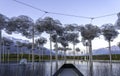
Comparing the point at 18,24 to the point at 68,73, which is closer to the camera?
the point at 68,73

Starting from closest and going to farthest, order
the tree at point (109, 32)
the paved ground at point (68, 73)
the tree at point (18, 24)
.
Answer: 1. the paved ground at point (68, 73)
2. the tree at point (18, 24)
3. the tree at point (109, 32)

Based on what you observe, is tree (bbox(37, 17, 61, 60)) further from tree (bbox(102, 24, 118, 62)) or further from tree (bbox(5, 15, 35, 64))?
tree (bbox(102, 24, 118, 62))

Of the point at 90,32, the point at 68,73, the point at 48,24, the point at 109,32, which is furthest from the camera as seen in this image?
the point at 109,32

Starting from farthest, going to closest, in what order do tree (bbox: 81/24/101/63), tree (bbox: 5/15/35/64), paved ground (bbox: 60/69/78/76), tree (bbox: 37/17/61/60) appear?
tree (bbox: 81/24/101/63) < tree (bbox: 37/17/61/60) < tree (bbox: 5/15/35/64) < paved ground (bbox: 60/69/78/76)

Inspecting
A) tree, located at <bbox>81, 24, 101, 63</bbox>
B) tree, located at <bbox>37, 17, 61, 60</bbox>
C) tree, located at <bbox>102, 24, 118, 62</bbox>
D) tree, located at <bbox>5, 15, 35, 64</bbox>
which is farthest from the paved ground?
tree, located at <bbox>102, 24, 118, 62</bbox>

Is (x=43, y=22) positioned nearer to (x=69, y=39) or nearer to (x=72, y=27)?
(x=72, y=27)

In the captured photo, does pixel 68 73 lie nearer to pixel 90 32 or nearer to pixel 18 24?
pixel 18 24

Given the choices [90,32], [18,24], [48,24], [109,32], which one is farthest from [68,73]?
[109,32]

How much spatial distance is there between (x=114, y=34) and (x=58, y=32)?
13.9 feet

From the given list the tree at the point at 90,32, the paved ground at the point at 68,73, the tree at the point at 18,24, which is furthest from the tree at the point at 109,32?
the paved ground at the point at 68,73

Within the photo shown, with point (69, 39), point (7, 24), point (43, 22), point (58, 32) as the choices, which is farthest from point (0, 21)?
point (69, 39)

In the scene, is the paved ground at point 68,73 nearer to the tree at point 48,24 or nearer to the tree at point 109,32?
the tree at point 48,24

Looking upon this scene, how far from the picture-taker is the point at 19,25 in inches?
469

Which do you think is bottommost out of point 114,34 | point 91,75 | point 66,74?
point 91,75
